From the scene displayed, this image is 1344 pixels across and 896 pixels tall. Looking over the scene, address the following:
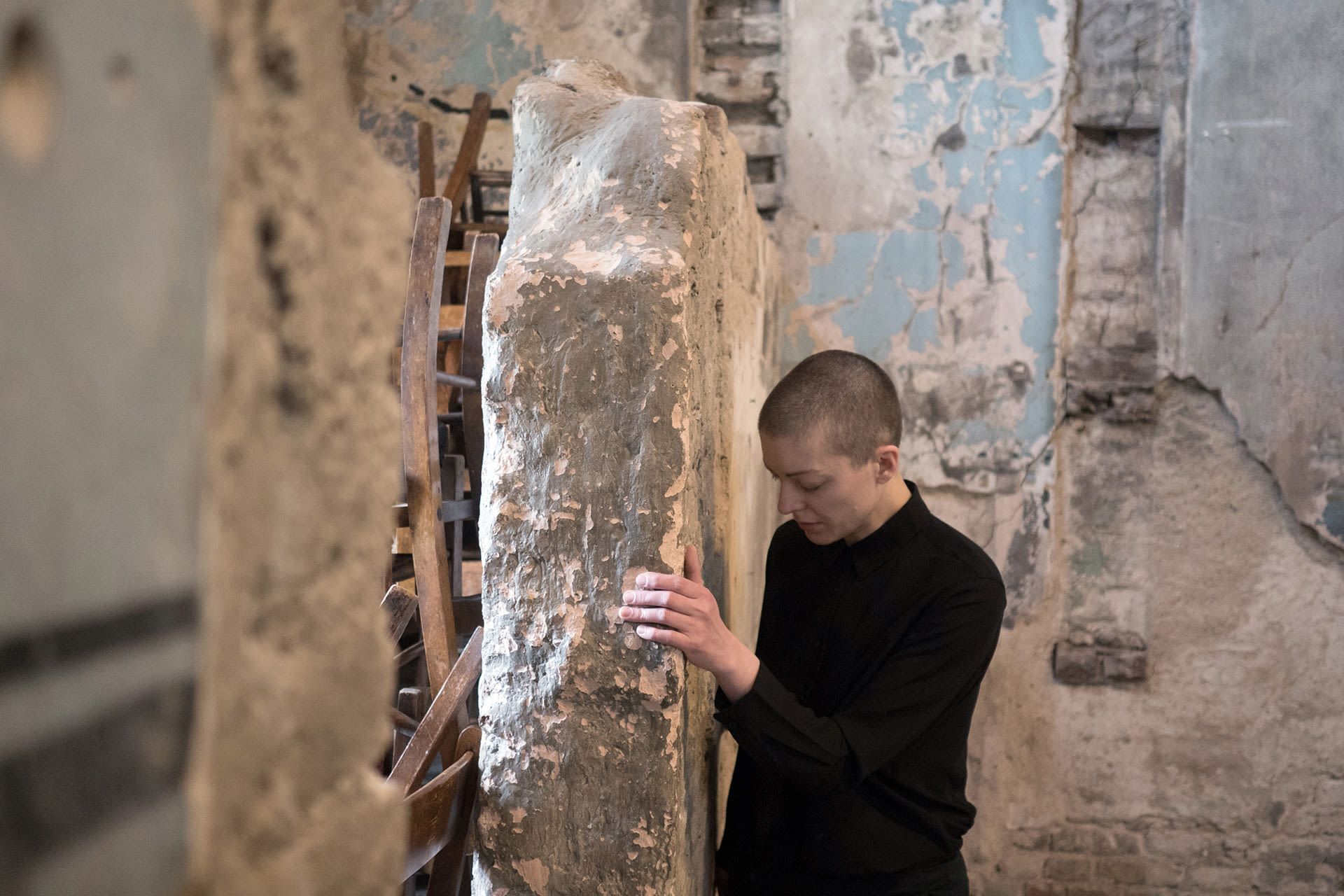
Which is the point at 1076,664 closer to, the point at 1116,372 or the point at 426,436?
the point at 1116,372

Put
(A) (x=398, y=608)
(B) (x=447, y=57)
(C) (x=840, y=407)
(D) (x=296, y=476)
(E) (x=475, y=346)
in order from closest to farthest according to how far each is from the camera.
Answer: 1. (D) (x=296, y=476)
2. (C) (x=840, y=407)
3. (A) (x=398, y=608)
4. (E) (x=475, y=346)
5. (B) (x=447, y=57)

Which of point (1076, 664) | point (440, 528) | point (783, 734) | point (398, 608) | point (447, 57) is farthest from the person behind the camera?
point (447, 57)

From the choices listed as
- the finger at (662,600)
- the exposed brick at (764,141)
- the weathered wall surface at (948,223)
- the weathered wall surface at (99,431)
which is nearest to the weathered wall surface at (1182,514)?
the weathered wall surface at (948,223)

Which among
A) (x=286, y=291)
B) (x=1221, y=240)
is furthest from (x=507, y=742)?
(x=1221, y=240)

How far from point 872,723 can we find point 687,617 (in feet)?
1.37

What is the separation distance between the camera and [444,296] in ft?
10.5

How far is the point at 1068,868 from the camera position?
288 cm

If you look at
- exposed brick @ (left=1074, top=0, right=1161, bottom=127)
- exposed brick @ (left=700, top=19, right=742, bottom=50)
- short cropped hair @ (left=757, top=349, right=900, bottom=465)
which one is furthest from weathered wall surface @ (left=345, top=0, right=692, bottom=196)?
short cropped hair @ (left=757, top=349, right=900, bottom=465)

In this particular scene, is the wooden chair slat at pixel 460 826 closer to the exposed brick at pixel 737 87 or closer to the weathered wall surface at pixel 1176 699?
the weathered wall surface at pixel 1176 699

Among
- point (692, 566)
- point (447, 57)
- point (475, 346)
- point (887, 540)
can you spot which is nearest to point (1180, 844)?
point (887, 540)

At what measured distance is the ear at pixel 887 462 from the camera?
153 cm

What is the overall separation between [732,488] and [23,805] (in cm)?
142

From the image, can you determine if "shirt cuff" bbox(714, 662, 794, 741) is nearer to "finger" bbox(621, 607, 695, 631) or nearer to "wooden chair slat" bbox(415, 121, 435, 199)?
"finger" bbox(621, 607, 695, 631)

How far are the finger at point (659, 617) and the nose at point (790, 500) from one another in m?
0.42
